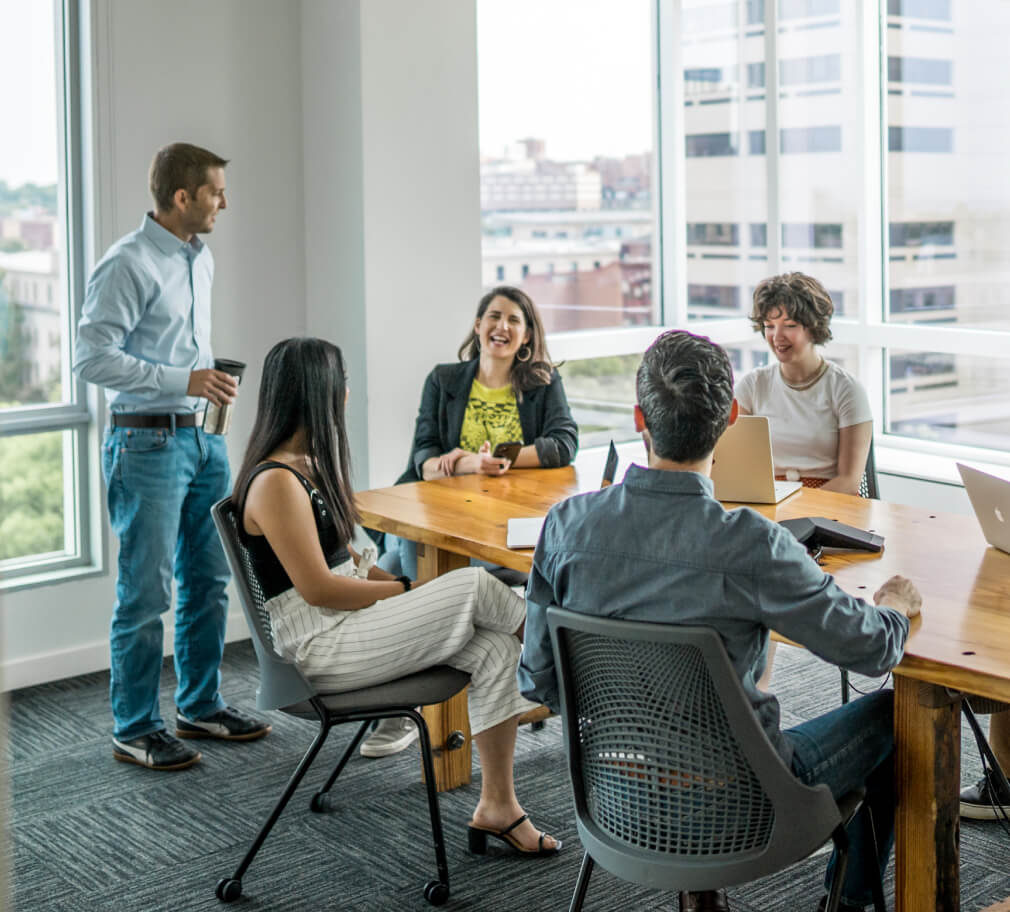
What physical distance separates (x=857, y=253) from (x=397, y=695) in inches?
158

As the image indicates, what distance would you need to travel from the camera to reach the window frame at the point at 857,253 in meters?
5.54

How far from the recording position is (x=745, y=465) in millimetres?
3064

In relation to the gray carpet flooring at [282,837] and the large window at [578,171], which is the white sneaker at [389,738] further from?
the large window at [578,171]

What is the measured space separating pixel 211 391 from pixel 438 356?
134 cm

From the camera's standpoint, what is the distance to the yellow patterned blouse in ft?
12.6

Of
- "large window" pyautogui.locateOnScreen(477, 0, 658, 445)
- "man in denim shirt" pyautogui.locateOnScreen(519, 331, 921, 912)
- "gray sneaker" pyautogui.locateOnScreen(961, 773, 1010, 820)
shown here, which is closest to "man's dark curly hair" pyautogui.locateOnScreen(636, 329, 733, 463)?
"man in denim shirt" pyautogui.locateOnScreen(519, 331, 921, 912)

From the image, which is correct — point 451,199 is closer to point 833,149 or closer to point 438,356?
point 438,356

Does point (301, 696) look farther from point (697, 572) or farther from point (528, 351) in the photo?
point (528, 351)

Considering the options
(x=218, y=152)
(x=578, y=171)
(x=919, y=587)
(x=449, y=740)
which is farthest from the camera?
(x=578, y=171)

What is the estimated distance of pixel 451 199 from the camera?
4613 millimetres

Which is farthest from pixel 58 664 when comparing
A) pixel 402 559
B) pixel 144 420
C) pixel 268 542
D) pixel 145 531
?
pixel 268 542

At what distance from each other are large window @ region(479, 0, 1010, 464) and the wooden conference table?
7.72ft

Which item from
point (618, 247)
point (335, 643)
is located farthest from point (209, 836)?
point (618, 247)

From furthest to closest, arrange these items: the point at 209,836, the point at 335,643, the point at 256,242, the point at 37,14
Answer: the point at 256,242 → the point at 37,14 → the point at 209,836 → the point at 335,643
